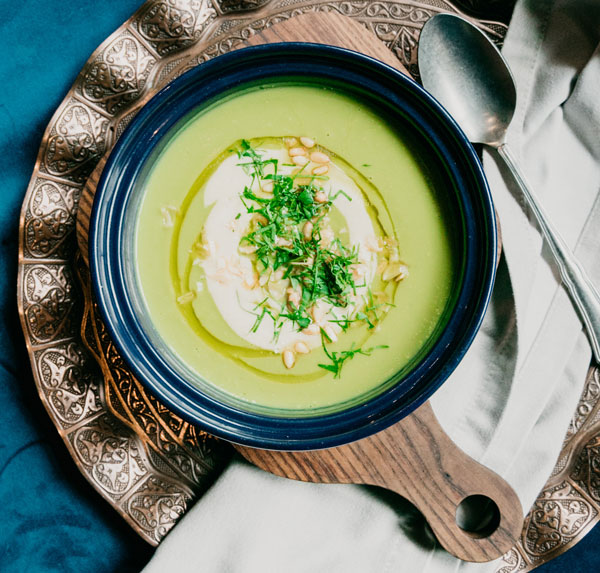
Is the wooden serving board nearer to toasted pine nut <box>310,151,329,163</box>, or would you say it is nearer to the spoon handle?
toasted pine nut <box>310,151,329,163</box>

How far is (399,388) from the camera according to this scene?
3.57 feet

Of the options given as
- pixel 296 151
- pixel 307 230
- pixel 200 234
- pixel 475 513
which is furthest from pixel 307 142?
pixel 475 513

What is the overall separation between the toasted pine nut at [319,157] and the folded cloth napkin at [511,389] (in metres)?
0.35

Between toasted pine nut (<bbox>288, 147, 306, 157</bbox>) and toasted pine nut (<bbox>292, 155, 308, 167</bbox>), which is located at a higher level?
toasted pine nut (<bbox>288, 147, 306, 157</bbox>)

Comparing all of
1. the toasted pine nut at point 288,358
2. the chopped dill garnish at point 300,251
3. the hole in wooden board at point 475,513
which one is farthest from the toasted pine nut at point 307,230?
the hole in wooden board at point 475,513

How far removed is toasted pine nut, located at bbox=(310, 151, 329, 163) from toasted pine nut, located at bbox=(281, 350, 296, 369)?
0.36 metres

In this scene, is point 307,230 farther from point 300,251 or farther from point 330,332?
point 330,332

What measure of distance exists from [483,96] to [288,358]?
66 centimetres

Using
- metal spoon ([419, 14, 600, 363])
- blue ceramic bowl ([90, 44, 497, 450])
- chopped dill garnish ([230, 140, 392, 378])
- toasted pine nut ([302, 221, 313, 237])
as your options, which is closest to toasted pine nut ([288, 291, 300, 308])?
chopped dill garnish ([230, 140, 392, 378])

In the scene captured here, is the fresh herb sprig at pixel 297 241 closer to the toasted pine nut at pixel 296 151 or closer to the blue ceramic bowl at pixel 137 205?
the toasted pine nut at pixel 296 151

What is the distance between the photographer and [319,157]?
1.10 metres

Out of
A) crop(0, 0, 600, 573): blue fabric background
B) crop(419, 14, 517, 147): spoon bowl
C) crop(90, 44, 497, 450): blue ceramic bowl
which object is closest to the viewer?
crop(90, 44, 497, 450): blue ceramic bowl

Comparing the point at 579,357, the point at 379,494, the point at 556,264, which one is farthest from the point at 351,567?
the point at 556,264

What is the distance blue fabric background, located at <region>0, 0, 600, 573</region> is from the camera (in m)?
1.31
